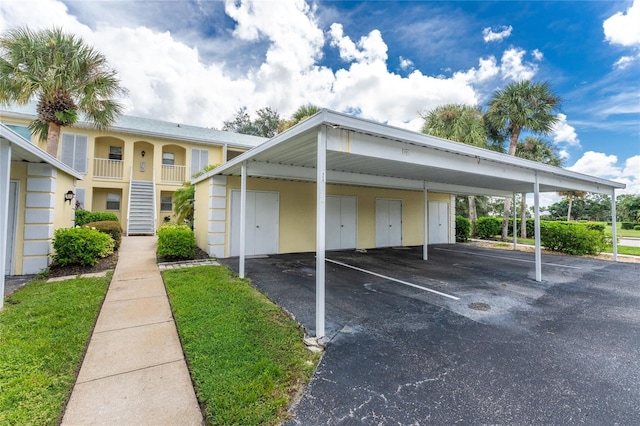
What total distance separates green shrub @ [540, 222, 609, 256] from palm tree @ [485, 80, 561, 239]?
19.4ft

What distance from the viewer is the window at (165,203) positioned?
1588 centimetres

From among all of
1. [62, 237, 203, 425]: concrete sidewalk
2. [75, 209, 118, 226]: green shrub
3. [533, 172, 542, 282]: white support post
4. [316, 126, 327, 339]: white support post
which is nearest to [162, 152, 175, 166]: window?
[75, 209, 118, 226]: green shrub

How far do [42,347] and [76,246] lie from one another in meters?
4.64

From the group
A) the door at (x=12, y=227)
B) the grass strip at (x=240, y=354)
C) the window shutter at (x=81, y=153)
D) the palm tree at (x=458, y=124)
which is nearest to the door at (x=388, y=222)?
the palm tree at (x=458, y=124)

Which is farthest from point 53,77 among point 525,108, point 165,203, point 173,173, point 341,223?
point 525,108

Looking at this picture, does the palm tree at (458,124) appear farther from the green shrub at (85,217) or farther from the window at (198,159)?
the green shrub at (85,217)

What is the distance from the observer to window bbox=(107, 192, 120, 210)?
1477 centimetres

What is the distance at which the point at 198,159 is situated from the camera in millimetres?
15984

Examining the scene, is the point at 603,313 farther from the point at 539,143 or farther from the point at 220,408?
the point at 539,143

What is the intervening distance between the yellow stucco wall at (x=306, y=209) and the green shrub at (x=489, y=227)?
27.2 ft

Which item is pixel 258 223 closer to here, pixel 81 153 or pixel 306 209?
pixel 306 209

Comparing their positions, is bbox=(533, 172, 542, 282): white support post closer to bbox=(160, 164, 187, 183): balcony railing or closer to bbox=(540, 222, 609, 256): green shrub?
bbox=(540, 222, 609, 256): green shrub

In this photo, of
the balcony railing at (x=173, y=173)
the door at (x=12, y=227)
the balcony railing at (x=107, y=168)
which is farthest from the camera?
the balcony railing at (x=173, y=173)

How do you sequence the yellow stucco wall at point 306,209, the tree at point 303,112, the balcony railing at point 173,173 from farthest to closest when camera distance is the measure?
the balcony railing at point 173,173 → the tree at point 303,112 → the yellow stucco wall at point 306,209
